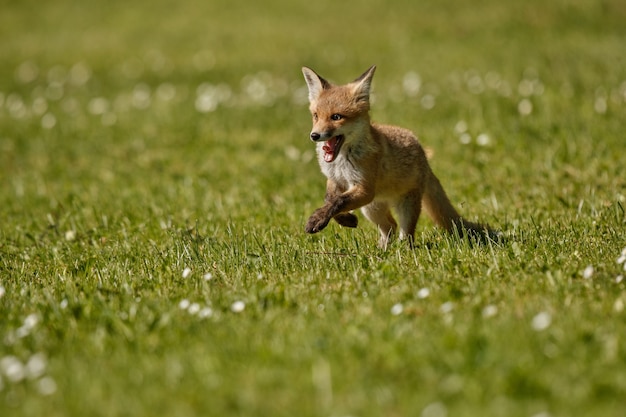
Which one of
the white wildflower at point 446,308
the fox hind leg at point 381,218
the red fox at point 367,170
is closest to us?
the white wildflower at point 446,308

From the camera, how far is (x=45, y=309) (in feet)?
17.3

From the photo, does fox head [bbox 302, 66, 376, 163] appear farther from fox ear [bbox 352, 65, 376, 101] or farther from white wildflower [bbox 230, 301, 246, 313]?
white wildflower [bbox 230, 301, 246, 313]

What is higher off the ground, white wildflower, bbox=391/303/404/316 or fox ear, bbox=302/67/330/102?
fox ear, bbox=302/67/330/102

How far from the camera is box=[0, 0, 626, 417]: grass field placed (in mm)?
3965

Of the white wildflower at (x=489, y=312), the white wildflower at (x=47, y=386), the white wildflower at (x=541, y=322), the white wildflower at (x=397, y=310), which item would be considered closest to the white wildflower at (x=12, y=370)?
the white wildflower at (x=47, y=386)

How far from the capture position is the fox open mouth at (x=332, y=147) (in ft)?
22.4

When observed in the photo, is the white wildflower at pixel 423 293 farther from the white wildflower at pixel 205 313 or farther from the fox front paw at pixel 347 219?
the fox front paw at pixel 347 219

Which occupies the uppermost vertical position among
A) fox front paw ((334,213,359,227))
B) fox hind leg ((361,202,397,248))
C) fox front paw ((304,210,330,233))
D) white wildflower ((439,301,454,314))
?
white wildflower ((439,301,454,314))

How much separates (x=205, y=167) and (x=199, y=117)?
2.66 metres

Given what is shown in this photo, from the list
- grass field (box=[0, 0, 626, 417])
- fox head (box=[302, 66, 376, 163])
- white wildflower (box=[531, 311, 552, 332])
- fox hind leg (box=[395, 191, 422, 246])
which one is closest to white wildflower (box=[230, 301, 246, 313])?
grass field (box=[0, 0, 626, 417])

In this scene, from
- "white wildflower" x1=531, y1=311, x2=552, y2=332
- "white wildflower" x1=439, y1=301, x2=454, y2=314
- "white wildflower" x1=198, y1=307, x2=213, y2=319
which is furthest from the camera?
"white wildflower" x1=198, y1=307, x2=213, y2=319

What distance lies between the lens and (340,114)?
22.4ft

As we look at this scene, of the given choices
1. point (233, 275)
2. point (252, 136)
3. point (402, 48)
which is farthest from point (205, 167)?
point (402, 48)

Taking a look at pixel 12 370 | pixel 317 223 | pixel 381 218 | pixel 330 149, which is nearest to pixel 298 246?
pixel 317 223
